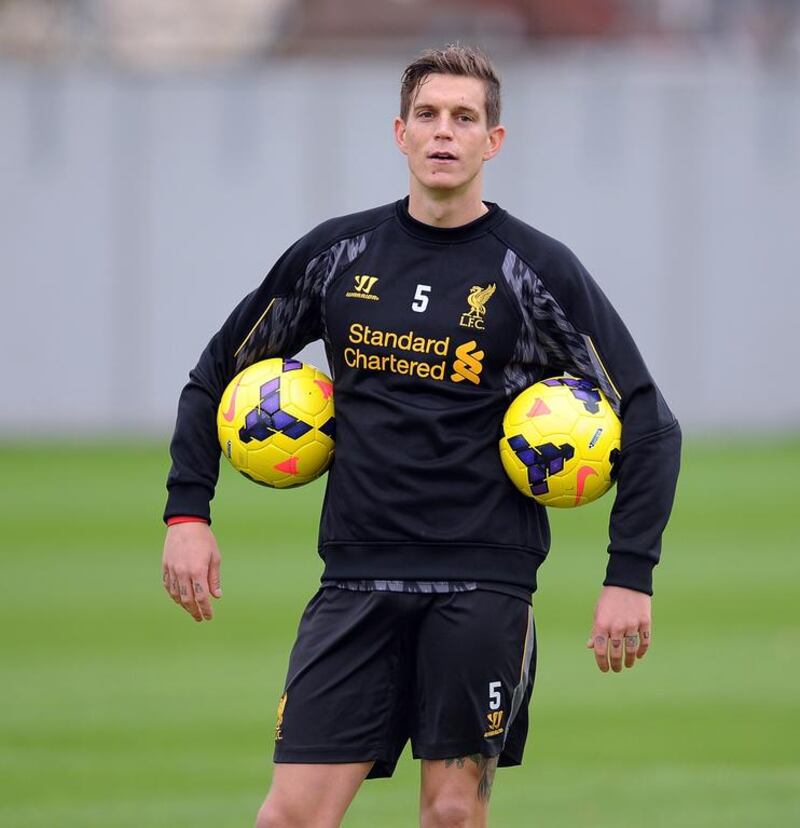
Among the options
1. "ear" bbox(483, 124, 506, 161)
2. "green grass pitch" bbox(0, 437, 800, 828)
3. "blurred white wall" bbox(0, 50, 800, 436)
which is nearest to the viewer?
"ear" bbox(483, 124, 506, 161)

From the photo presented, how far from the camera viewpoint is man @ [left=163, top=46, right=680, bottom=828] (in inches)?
204

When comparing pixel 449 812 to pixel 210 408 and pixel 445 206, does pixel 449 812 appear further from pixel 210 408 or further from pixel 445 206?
pixel 445 206

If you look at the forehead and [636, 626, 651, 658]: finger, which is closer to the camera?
[636, 626, 651, 658]: finger

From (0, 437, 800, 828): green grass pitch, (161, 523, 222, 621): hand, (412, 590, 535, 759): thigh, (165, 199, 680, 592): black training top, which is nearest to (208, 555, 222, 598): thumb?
(161, 523, 222, 621): hand

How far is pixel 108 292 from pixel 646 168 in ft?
29.6

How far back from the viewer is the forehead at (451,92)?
5.26 meters

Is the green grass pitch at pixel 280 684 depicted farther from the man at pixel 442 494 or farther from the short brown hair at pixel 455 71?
the short brown hair at pixel 455 71

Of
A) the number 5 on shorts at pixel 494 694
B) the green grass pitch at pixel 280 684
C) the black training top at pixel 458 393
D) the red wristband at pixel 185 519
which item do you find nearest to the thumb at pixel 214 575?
the red wristband at pixel 185 519

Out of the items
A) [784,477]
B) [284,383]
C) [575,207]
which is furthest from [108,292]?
[284,383]

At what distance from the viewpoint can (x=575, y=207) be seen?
100 ft

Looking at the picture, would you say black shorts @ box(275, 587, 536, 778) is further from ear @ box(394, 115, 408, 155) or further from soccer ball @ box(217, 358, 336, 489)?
ear @ box(394, 115, 408, 155)

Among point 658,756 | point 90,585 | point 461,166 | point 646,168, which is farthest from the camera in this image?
point 646,168

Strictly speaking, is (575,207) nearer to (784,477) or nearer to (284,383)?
(784,477)

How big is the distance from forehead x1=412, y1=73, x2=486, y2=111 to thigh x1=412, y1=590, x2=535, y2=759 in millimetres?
1371
